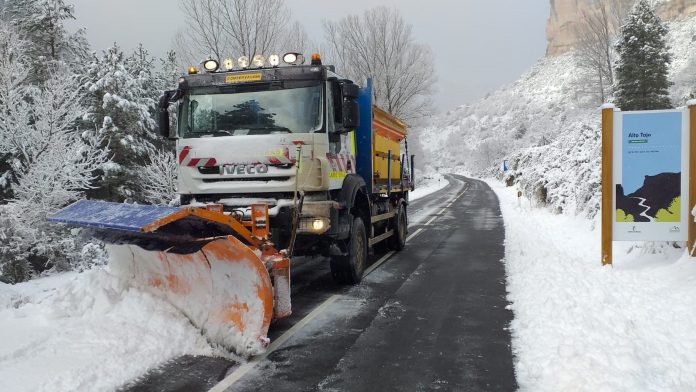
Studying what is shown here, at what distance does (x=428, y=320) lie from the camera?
5.86m

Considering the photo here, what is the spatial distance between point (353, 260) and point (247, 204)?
6.28 feet

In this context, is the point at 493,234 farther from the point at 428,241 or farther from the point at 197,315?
the point at 197,315

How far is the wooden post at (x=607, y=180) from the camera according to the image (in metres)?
7.48

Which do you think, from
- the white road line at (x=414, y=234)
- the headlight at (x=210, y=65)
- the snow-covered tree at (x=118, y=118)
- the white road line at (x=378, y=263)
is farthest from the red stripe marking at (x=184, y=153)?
the snow-covered tree at (x=118, y=118)

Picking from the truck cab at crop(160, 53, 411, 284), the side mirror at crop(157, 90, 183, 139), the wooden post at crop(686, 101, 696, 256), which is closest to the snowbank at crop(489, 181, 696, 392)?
the wooden post at crop(686, 101, 696, 256)

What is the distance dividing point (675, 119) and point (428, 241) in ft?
21.9

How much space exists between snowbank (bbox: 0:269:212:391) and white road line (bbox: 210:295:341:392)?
1.57ft

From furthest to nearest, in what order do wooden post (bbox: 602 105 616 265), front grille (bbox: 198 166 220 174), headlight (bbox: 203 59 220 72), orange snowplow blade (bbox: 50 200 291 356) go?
A: 1. wooden post (bbox: 602 105 616 265)
2. headlight (bbox: 203 59 220 72)
3. front grille (bbox: 198 166 220 174)
4. orange snowplow blade (bbox: 50 200 291 356)

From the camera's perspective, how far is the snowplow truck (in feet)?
15.4

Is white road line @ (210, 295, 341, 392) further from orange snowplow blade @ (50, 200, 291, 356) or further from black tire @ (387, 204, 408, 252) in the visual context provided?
black tire @ (387, 204, 408, 252)

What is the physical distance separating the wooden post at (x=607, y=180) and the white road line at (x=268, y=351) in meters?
4.25

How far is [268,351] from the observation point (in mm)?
4781

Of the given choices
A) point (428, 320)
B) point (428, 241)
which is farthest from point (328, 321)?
point (428, 241)

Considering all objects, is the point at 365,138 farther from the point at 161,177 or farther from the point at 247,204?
the point at 161,177
